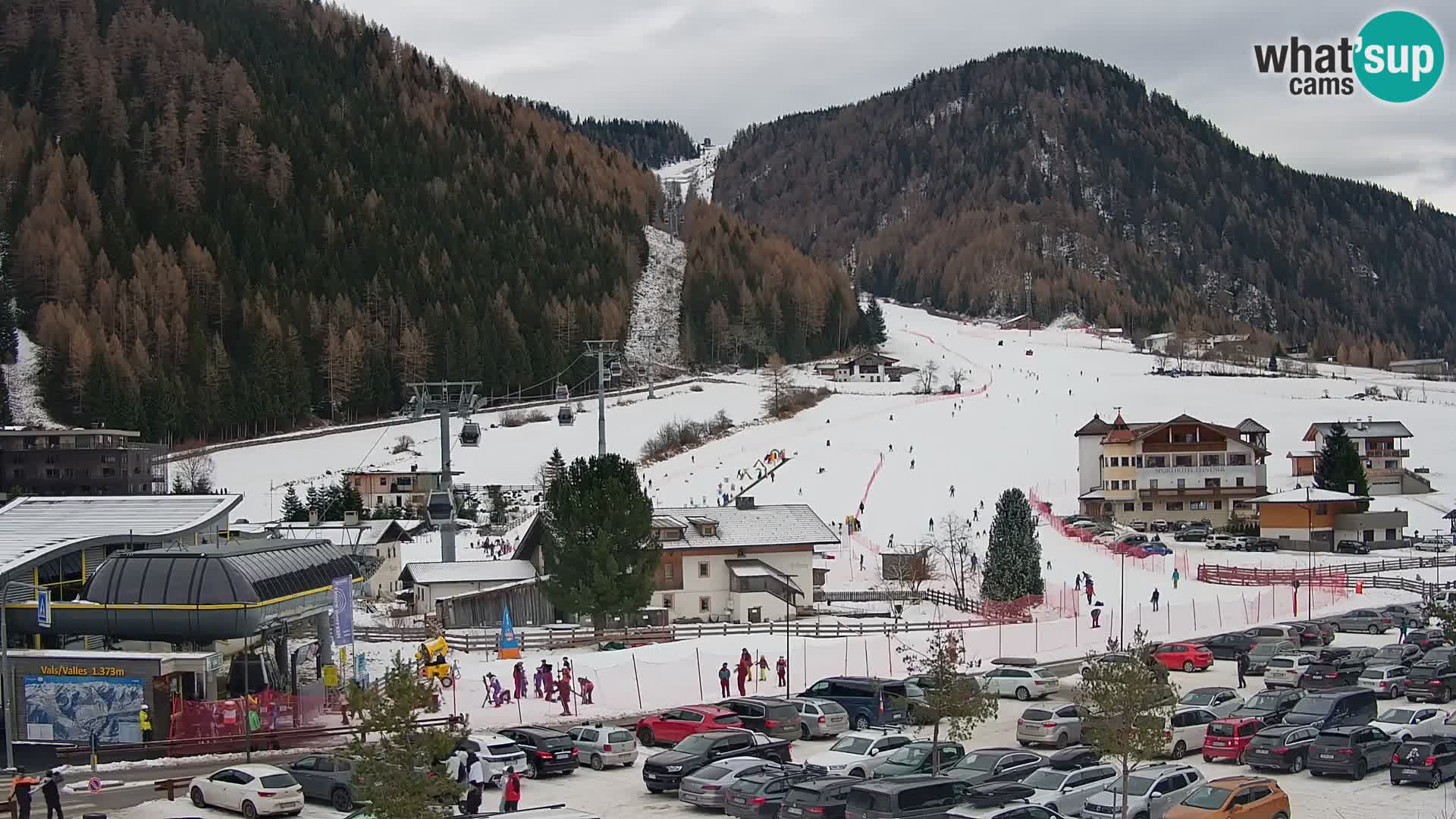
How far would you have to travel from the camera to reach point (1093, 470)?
80.4 m

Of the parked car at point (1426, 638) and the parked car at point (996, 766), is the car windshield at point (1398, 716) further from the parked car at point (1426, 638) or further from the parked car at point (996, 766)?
the parked car at point (1426, 638)

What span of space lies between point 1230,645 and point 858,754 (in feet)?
58.4

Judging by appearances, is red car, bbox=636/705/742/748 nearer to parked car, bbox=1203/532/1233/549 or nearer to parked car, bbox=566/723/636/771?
parked car, bbox=566/723/636/771

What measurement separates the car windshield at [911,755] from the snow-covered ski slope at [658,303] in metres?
123

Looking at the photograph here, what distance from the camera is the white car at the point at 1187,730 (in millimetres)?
27312

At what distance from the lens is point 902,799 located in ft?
71.9

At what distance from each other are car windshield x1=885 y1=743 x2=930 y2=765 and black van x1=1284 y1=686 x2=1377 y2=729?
7.09 metres

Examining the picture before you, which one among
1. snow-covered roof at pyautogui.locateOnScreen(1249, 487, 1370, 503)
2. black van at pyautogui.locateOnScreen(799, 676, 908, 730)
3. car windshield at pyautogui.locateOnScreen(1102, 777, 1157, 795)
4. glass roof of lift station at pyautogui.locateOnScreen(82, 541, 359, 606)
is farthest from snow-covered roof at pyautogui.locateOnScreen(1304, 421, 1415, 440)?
glass roof of lift station at pyautogui.locateOnScreen(82, 541, 359, 606)

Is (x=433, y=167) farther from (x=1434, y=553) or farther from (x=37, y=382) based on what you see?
(x=1434, y=553)

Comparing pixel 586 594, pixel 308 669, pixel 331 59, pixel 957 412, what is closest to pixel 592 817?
pixel 308 669

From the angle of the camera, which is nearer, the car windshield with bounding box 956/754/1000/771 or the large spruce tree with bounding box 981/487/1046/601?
the car windshield with bounding box 956/754/1000/771

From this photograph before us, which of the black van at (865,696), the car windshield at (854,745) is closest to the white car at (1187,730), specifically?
the car windshield at (854,745)

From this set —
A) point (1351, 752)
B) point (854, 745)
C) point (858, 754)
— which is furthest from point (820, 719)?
point (1351, 752)

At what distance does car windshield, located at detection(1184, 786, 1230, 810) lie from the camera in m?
21.4
